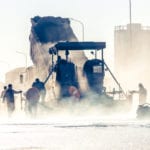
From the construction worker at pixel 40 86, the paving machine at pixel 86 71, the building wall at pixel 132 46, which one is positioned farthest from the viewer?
the building wall at pixel 132 46

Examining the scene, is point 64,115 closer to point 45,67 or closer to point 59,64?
point 59,64

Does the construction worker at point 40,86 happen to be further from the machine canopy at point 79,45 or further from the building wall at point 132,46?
the building wall at point 132,46

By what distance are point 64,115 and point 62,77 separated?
350 cm

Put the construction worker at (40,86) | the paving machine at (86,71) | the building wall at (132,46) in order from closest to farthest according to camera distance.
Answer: the construction worker at (40,86) → the paving machine at (86,71) → the building wall at (132,46)

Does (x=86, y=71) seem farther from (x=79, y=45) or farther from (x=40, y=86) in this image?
(x=40, y=86)

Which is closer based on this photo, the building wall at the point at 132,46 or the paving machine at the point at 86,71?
the paving machine at the point at 86,71

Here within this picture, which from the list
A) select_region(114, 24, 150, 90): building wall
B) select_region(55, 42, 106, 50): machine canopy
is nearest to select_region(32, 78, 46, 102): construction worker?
select_region(55, 42, 106, 50): machine canopy

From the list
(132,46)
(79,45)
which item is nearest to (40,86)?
(79,45)

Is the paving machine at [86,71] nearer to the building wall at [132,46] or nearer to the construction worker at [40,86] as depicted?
the construction worker at [40,86]

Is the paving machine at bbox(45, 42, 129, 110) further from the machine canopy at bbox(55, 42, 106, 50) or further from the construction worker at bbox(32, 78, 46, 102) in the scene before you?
the construction worker at bbox(32, 78, 46, 102)

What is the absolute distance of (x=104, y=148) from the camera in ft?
45.1

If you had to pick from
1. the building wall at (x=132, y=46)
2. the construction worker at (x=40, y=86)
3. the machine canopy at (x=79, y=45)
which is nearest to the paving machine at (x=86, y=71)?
the machine canopy at (x=79, y=45)

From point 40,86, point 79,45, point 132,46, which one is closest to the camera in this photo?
point 40,86

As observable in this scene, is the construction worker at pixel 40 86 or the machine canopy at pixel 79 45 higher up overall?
the machine canopy at pixel 79 45
